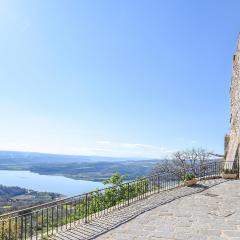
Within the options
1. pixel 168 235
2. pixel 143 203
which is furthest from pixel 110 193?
pixel 168 235

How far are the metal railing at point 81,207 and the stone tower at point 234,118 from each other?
0.85 metres

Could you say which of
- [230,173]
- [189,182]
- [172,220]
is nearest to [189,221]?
[172,220]

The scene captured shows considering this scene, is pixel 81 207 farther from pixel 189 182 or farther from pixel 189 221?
pixel 189 221

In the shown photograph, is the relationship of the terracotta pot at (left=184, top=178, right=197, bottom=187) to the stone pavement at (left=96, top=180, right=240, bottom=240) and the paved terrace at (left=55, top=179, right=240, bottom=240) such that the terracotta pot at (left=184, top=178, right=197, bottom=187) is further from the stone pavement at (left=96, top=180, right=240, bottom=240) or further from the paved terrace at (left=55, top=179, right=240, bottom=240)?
the stone pavement at (left=96, top=180, right=240, bottom=240)

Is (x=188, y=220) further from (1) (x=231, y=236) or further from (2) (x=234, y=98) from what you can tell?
(2) (x=234, y=98)

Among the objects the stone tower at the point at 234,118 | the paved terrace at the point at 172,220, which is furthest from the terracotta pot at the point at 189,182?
the stone tower at the point at 234,118

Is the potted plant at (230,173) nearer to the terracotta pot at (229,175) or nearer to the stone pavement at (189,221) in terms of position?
the terracotta pot at (229,175)

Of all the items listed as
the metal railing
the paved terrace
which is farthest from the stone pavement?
the metal railing

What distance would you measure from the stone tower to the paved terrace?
22.6 ft

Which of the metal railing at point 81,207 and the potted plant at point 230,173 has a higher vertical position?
the potted plant at point 230,173

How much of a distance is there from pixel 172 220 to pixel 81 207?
760 centimetres

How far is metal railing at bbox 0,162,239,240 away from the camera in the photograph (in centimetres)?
989

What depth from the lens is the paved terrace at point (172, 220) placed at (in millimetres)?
9328

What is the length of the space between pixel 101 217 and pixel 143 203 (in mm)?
2343
